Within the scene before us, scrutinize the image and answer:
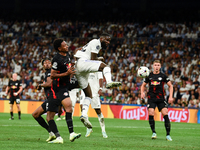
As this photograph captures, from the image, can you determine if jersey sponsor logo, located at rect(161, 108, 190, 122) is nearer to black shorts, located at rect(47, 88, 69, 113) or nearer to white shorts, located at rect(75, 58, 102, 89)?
white shorts, located at rect(75, 58, 102, 89)

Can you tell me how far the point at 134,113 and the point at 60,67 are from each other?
13980mm

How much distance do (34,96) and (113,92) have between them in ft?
20.0

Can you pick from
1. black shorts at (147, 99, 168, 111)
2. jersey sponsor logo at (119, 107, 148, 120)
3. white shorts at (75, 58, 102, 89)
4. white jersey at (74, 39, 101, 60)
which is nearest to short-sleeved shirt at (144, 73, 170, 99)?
black shorts at (147, 99, 168, 111)

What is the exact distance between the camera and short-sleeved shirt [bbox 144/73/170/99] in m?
10.4

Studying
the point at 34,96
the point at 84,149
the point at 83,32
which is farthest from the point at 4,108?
the point at 84,149

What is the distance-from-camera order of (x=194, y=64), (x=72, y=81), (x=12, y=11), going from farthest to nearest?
(x=12, y=11) < (x=194, y=64) < (x=72, y=81)

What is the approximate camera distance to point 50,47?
31266mm

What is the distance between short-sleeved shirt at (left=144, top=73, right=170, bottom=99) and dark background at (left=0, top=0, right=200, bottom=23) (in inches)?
804

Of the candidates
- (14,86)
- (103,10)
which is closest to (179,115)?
(14,86)

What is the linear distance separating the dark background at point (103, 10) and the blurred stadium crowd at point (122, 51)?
1.30 meters

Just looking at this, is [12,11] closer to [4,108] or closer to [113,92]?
[4,108]

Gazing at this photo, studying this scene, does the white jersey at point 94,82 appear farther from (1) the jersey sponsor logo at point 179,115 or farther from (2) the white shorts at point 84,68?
(1) the jersey sponsor logo at point 179,115

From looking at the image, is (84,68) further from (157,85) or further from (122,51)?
(122,51)

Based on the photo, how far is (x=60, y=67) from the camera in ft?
26.2
